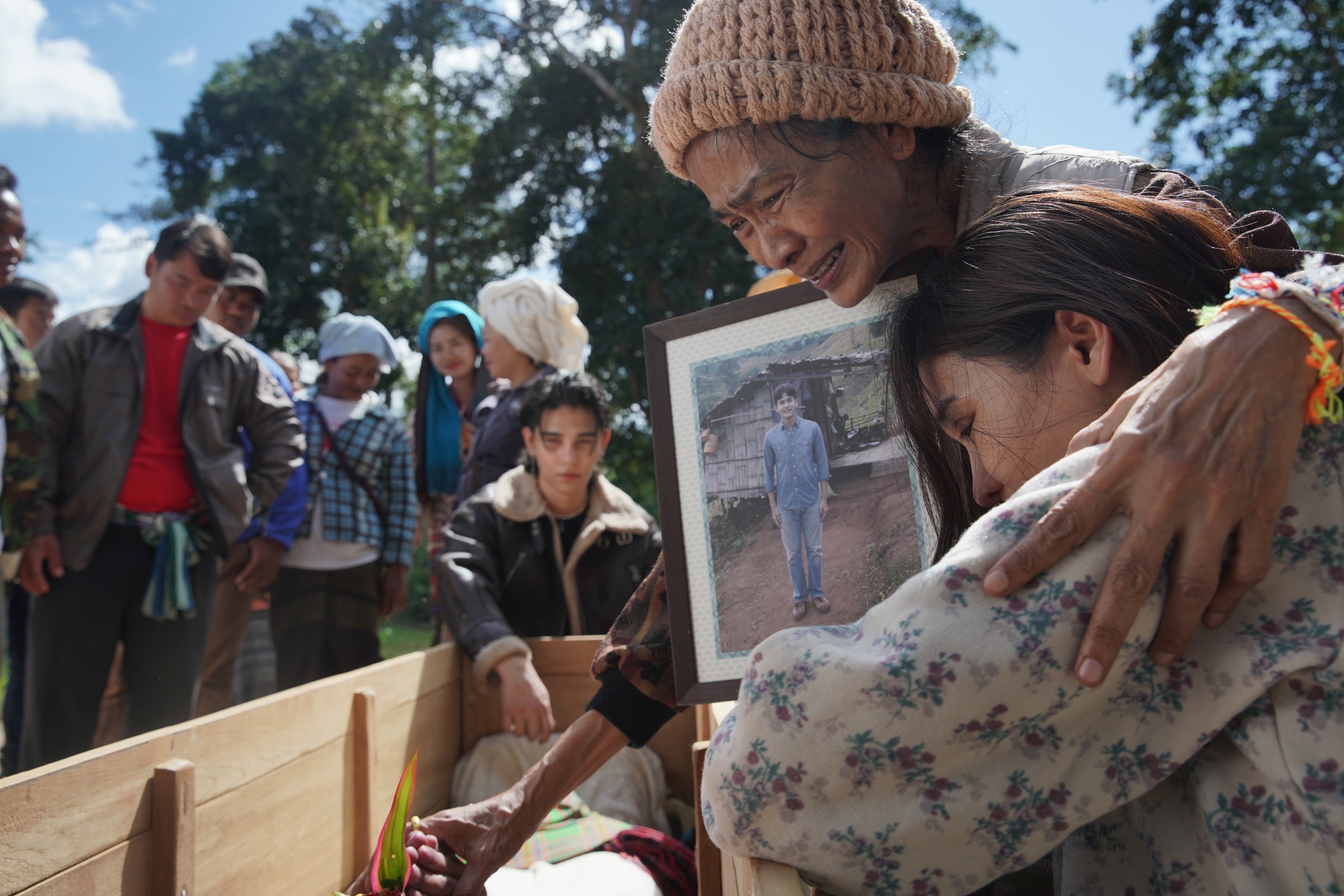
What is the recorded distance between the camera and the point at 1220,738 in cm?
80

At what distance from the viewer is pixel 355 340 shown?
4.35 meters

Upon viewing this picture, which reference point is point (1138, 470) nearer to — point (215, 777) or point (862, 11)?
point (862, 11)

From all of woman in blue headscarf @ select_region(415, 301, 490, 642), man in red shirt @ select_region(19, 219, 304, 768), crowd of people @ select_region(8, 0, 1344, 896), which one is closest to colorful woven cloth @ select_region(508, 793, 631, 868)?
crowd of people @ select_region(8, 0, 1344, 896)

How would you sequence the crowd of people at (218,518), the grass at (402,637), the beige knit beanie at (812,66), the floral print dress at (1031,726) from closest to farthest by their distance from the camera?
the floral print dress at (1031,726)
the beige knit beanie at (812,66)
the crowd of people at (218,518)
the grass at (402,637)

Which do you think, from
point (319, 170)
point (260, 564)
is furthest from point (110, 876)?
point (319, 170)

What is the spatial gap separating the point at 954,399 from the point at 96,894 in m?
1.52

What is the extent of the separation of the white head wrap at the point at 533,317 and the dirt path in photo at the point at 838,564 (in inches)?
108

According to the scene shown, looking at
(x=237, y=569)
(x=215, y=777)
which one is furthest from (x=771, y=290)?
(x=237, y=569)

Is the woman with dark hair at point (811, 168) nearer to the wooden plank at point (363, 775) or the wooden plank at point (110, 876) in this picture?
the wooden plank at point (110, 876)

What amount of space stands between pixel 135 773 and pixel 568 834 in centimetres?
94

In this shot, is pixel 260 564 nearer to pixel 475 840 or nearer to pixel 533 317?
pixel 533 317

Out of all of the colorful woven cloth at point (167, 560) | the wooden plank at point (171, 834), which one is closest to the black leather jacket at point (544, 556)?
the colorful woven cloth at point (167, 560)

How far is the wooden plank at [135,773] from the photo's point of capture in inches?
50.7

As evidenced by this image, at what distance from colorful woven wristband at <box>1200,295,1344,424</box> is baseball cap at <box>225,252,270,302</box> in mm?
4335
